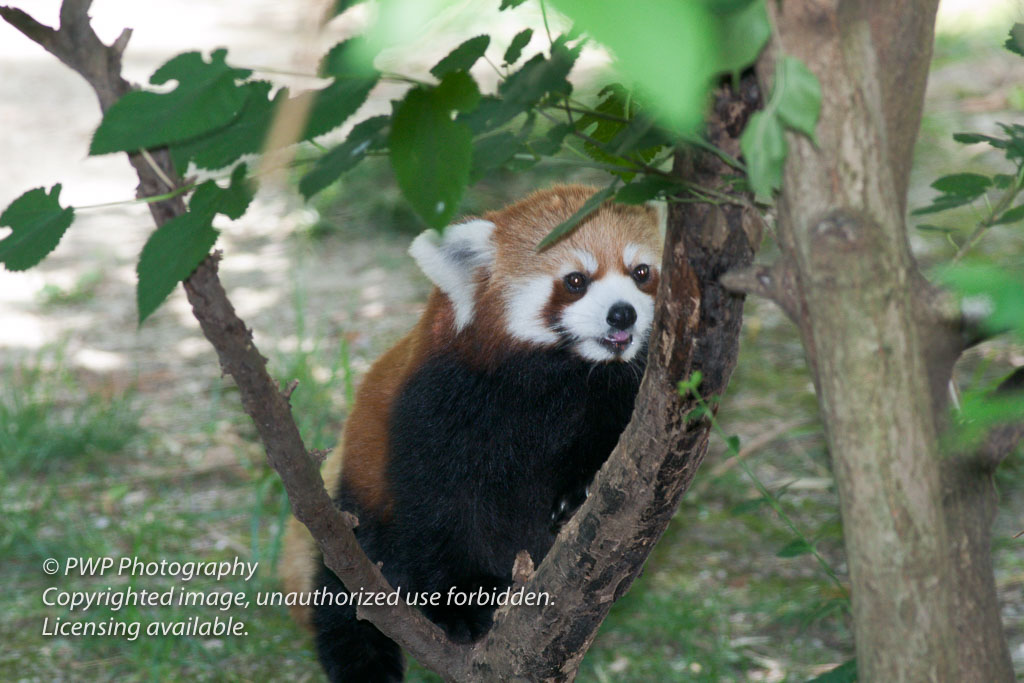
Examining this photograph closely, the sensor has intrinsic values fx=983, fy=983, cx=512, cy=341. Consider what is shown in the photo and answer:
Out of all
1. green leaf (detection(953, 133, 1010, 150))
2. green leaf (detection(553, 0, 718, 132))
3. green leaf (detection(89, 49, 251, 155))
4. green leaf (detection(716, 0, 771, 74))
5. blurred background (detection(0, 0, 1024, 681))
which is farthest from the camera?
blurred background (detection(0, 0, 1024, 681))

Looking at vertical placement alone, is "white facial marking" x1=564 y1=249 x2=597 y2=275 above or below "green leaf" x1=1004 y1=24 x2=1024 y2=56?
below

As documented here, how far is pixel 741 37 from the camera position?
30.0 inches

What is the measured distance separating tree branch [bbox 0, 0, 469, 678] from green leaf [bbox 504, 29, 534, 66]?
1.32ft

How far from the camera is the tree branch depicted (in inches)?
40.2

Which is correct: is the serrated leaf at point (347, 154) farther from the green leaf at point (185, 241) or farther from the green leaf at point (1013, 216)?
the green leaf at point (1013, 216)

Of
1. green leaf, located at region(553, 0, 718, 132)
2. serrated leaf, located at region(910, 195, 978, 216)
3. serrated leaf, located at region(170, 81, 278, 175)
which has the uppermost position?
green leaf, located at region(553, 0, 718, 132)

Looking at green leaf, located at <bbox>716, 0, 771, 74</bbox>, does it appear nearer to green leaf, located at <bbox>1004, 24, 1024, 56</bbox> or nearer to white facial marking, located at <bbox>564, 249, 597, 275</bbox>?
green leaf, located at <bbox>1004, 24, 1024, 56</bbox>

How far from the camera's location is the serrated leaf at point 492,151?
1.01m

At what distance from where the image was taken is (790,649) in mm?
2727

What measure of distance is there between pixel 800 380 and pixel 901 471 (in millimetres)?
3219

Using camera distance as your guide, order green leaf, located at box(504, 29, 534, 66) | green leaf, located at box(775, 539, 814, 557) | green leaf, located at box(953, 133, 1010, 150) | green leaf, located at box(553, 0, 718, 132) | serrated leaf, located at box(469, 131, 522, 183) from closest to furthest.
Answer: green leaf, located at box(553, 0, 718, 132)
serrated leaf, located at box(469, 131, 522, 183)
green leaf, located at box(504, 29, 534, 66)
green leaf, located at box(953, 133, 1010, 150)
green leaf, located at box(775, 539, 814, 557)

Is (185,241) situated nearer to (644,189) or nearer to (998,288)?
(644,189)

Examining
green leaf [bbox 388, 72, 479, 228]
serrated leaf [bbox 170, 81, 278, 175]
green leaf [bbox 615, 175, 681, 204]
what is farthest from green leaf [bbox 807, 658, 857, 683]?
serrated leaf [bbox 170, 81, 278, 175]

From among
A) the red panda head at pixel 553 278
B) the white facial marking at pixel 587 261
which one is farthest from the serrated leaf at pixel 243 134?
the white facial marking at pixel 587 261
